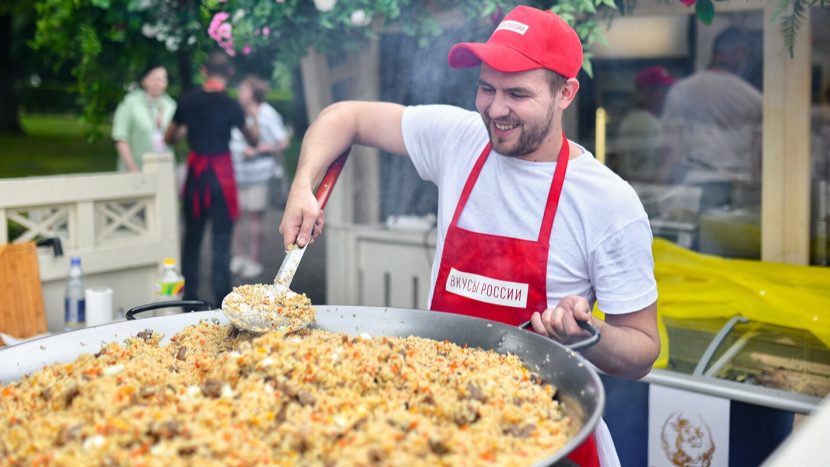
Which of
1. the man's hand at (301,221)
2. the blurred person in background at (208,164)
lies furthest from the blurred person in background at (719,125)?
the blurred person in background at (208,164)

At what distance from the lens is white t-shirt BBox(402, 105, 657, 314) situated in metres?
2.12

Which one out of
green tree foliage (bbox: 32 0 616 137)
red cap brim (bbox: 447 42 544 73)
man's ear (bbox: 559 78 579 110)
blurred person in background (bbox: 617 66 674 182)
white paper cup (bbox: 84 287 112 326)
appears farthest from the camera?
blurred person in background (bbox: 617 66 674 182)

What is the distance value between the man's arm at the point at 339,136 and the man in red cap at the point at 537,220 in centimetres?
2

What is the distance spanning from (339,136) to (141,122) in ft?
16.3

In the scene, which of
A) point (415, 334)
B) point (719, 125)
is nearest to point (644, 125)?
point (719, 125)

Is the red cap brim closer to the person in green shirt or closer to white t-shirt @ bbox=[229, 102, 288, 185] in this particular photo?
the person in green shirt

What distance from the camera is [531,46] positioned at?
213cm

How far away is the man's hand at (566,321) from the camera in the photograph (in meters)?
1.86

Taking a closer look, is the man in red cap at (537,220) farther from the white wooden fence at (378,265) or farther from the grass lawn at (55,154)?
the grass lawn at (55,154)

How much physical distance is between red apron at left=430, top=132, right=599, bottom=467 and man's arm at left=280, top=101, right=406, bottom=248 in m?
0.40

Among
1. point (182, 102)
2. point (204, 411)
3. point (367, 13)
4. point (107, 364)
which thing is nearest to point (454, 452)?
point (204, 411)

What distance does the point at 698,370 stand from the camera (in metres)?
3.16

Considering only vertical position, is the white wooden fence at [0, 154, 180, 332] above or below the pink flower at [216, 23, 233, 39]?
below

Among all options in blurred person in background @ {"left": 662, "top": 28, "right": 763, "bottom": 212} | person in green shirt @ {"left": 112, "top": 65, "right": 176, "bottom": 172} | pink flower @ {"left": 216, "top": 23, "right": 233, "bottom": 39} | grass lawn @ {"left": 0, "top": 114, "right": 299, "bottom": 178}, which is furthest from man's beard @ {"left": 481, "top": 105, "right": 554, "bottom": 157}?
grass lawn @ {"left": 0, "top": 114, "right": 299, "bottom": 178}
